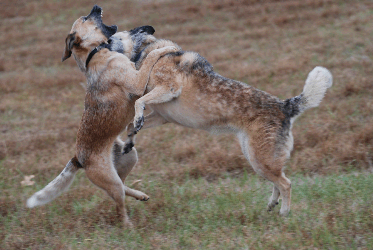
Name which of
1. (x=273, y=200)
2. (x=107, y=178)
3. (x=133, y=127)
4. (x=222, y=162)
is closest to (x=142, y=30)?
(x=133, y=127)

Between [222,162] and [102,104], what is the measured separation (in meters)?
2.26

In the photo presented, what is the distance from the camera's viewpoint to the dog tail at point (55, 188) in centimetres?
467

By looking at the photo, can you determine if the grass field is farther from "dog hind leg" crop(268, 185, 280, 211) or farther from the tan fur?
the tan fur

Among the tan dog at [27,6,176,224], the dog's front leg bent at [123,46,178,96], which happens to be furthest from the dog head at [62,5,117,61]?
the dog's front leg bent at [123,46,178,96]

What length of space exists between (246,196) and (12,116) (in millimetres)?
6502

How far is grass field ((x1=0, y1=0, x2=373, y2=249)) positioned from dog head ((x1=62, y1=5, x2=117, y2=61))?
6.33ft

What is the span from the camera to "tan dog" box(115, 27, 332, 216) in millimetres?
4457

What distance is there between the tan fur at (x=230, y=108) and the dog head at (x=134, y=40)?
18.8 inches

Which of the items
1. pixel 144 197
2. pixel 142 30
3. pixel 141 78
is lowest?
pixel 144 197

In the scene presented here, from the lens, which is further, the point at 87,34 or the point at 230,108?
the point at 87,34

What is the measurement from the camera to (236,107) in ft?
15.0

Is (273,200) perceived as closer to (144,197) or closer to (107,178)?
(144,197)

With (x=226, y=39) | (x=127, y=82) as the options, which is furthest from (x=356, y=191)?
(x=226, y=39)

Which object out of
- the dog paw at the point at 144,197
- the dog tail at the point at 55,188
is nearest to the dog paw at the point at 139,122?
the dog tail at the point at 55,188
